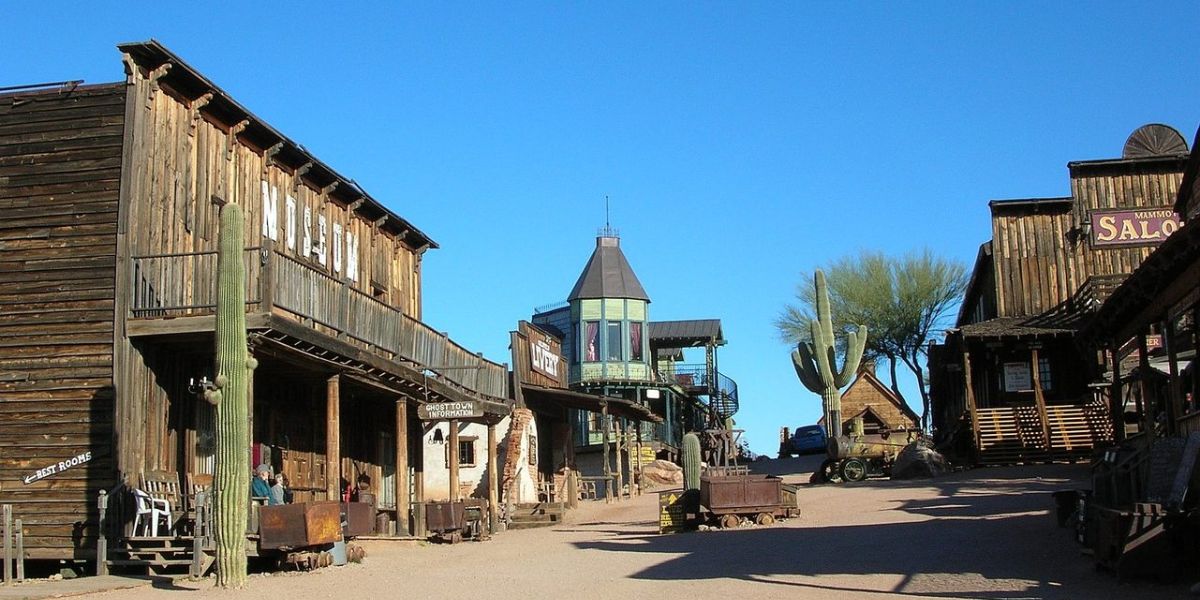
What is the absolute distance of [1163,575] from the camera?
1245 cm

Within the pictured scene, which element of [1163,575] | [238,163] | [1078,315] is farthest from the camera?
[1078,315]

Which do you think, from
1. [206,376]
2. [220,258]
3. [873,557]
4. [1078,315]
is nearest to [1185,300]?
[873,557]

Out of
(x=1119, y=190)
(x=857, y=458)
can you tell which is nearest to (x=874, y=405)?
(x=1119, y=190)

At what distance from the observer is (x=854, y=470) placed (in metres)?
32.7

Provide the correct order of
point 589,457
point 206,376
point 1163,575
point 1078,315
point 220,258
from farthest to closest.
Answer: point 589,457 → point 1078,315 → point 206,376 → point 220,258 → point 1163,575

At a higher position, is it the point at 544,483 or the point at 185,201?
the point at 185,201

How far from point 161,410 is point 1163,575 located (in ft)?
43.6

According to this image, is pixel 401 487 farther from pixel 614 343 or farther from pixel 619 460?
pixel 614 343

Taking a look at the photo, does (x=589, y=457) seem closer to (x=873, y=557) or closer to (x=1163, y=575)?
(x=873, y=557)

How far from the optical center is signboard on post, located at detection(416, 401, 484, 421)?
22219 mm

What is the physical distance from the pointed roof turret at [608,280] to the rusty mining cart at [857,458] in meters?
18.6

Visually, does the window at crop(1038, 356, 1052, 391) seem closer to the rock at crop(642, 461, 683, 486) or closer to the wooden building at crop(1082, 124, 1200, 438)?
the wooden building at crop(1082, 124, 1200, 438)

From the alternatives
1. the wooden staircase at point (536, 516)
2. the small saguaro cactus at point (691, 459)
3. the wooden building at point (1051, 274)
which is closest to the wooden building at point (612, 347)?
the wooden building at point (1051, 274)

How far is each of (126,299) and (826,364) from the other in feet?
80.0
